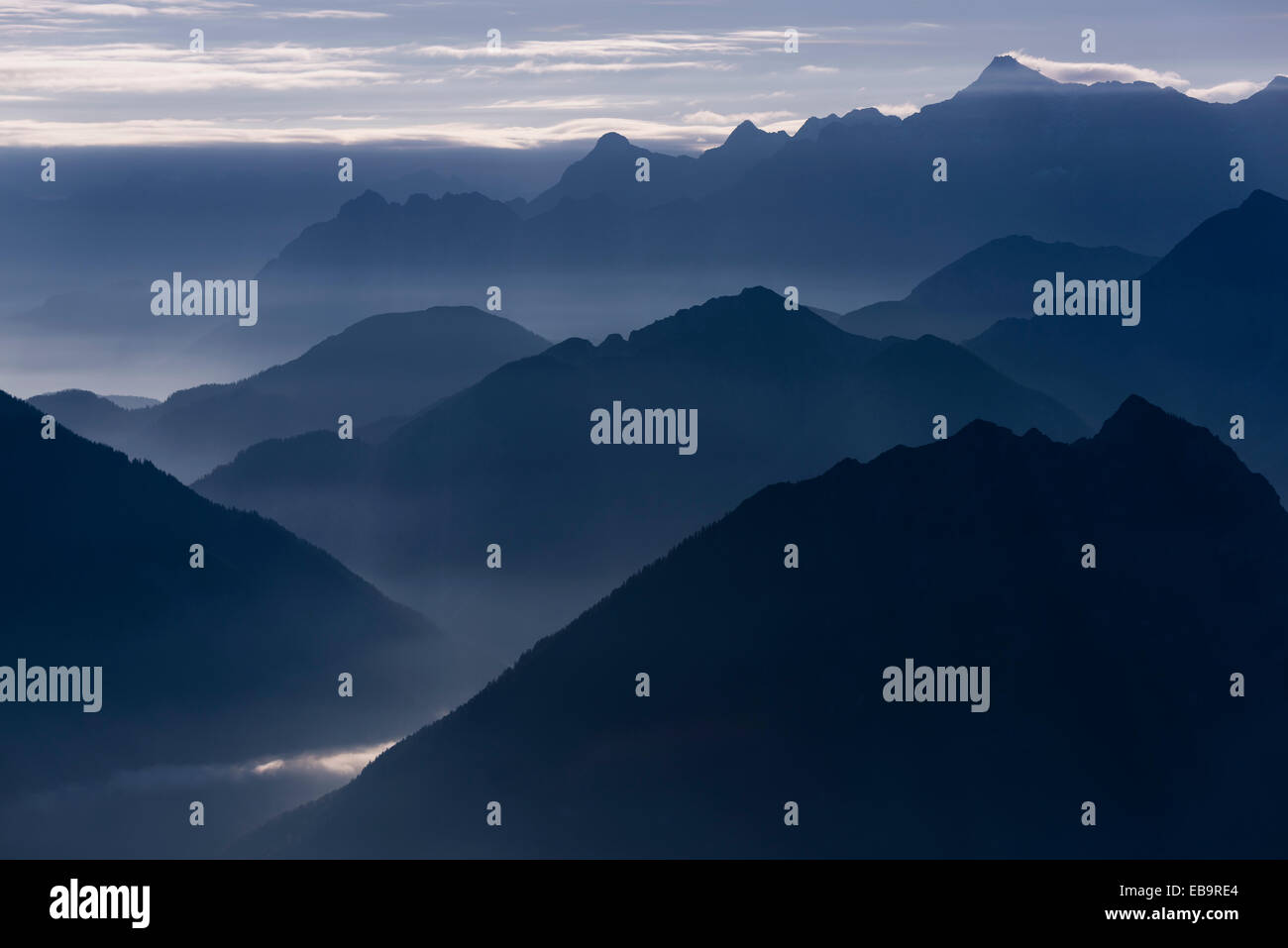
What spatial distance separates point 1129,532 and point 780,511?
124ft

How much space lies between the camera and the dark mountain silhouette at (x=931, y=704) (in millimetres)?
134125

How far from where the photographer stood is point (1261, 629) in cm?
14350

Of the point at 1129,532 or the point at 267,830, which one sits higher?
the point at 1129,532

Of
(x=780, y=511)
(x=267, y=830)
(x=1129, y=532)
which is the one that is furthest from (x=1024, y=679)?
(x=267, y=830)

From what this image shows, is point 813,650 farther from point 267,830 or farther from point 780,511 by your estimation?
point 267,830

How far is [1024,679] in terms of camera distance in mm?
137375

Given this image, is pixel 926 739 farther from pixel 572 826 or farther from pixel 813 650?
pixel 572 826

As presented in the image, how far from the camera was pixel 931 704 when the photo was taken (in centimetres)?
14088

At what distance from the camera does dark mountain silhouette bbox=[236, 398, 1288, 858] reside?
134125 mm

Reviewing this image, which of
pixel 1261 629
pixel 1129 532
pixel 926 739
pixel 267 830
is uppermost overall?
pixel 1129 532

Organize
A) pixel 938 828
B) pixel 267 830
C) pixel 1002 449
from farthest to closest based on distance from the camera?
pixel 267 830 < pixel 1002 449 < pixel 938 828

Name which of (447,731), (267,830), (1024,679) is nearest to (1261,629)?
(1024,679)

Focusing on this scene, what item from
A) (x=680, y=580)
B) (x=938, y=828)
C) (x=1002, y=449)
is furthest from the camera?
(x=680, y=580)

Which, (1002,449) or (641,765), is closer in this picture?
(641,765)
